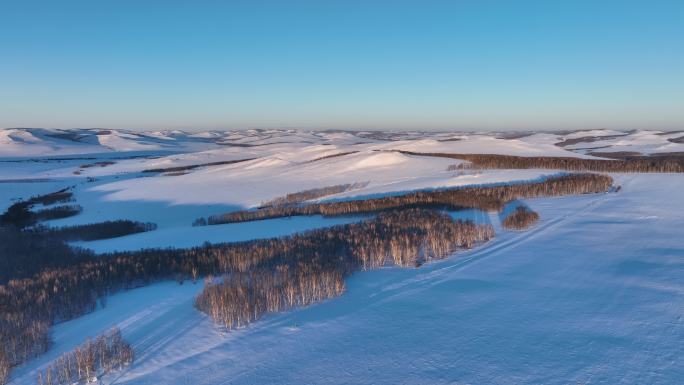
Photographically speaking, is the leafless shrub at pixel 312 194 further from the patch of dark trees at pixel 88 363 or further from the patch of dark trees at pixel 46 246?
the patch of dark trees at pixel 88 363

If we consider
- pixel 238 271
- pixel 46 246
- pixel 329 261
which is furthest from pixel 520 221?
pixel 46 246

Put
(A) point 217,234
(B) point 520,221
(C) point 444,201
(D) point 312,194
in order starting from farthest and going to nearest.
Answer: (D) point 312,194 < (C) point 444,201 < (A) point 217,234 < (B) point 520,221

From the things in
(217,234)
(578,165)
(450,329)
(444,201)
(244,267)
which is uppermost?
(578,165)

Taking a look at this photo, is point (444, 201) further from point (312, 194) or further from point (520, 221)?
point (312, 194)

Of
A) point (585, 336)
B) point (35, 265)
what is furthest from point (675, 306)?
point (35, 265)

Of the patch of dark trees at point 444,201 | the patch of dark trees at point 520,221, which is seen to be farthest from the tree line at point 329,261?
the patch of dark trees at point 444,201

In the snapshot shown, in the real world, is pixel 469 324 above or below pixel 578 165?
below

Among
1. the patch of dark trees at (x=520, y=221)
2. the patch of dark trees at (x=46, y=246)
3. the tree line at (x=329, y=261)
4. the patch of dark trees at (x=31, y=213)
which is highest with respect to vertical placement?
the patch of dark trees at (x=520, y=221)

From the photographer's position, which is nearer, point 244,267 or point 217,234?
point 244,267

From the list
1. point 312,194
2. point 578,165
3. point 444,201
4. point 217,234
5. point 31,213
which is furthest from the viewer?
point 578,165

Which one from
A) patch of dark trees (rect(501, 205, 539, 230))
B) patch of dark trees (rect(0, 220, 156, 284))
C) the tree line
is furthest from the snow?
patch of dark trees (rect(501, 205, 539, 230))
